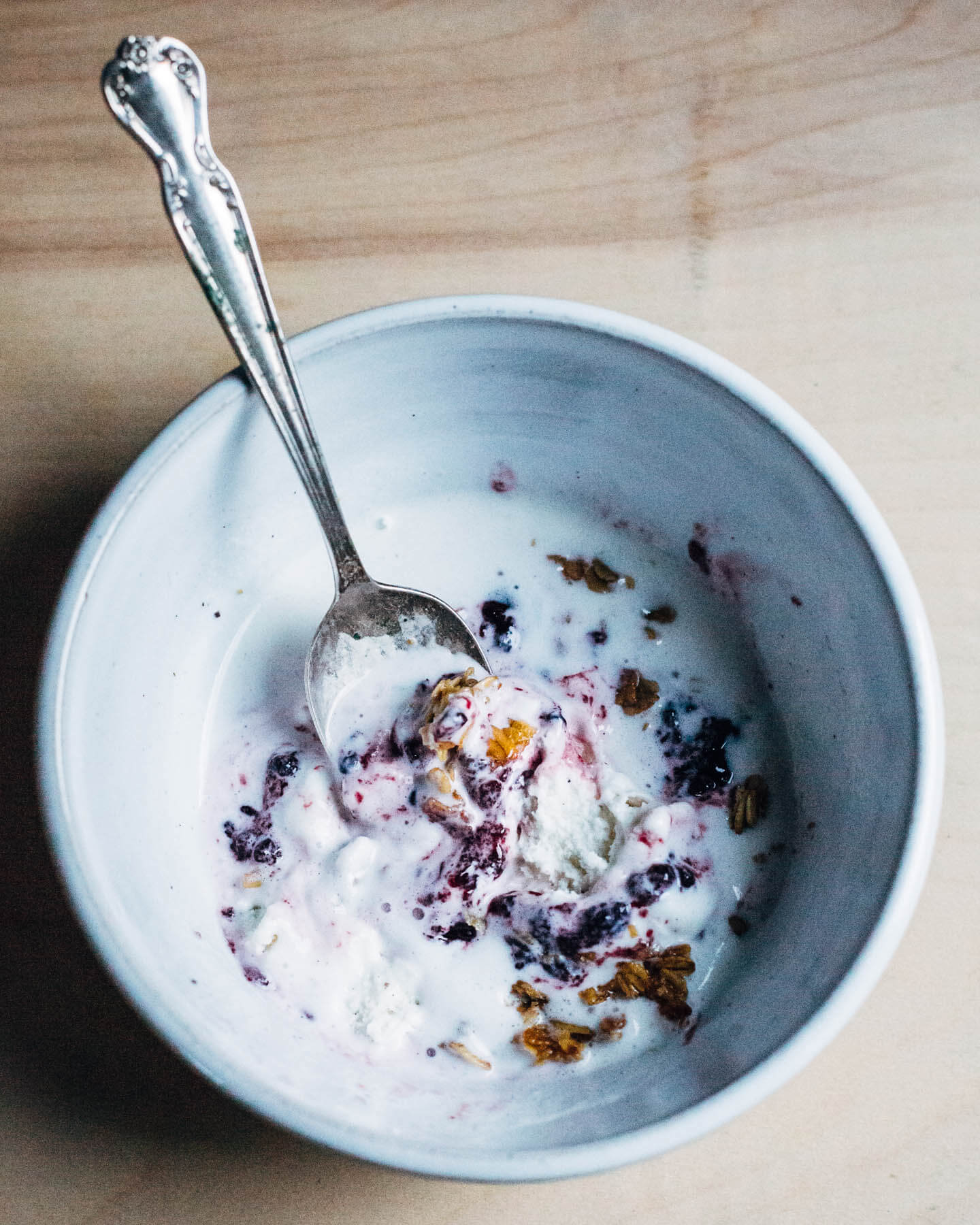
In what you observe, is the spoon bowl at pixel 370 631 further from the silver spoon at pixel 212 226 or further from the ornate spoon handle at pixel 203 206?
the ornate spoon handle at pixel 203 206

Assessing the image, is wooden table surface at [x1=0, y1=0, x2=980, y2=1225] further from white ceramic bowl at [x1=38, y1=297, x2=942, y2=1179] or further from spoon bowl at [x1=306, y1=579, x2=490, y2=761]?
spoon bowl at [x1=306, y1=579, x2=490, y2=761]

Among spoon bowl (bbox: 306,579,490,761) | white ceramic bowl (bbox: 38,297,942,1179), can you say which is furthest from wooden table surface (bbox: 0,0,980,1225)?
spoon bowl (bbox: 306,579,490,761)

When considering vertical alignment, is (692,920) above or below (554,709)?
below

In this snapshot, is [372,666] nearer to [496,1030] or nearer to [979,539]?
[496,1030]

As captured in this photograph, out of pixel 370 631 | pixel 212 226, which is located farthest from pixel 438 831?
pixel 212 226

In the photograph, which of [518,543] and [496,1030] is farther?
[518,543]

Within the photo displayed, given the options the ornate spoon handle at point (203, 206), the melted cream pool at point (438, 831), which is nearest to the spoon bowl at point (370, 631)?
the melted cream pool at point (438, 831)

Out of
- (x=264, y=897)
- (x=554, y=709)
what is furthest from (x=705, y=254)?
(x=264, y=897)
